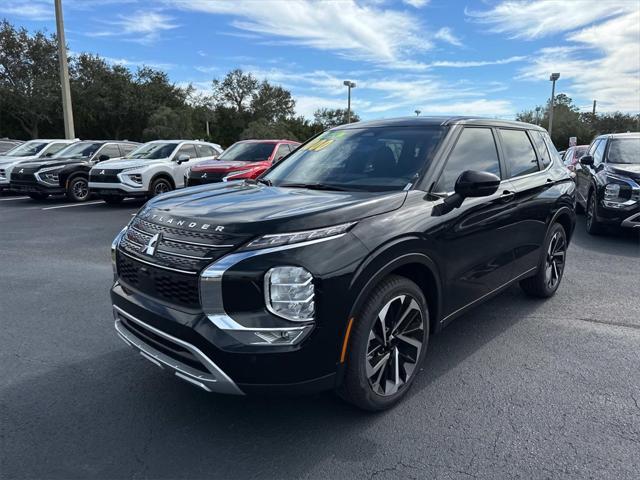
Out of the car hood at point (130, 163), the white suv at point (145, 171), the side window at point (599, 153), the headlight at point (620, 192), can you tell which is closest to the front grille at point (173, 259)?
the headlight at point (620, 192)

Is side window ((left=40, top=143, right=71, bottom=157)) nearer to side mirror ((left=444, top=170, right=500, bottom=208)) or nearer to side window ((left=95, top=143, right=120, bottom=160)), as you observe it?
side window ((left=95, top=143, right=120, bottom=160))

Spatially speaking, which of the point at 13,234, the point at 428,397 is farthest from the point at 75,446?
the point at 13,234

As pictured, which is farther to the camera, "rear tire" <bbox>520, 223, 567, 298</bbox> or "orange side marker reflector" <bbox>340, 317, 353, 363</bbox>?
"rear tire" <bbox>520, 223, 567, 298</bbox>

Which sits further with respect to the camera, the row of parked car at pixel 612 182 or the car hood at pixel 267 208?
the row of parked car at pixel 612 182

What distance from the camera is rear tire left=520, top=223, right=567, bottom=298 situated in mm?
4750

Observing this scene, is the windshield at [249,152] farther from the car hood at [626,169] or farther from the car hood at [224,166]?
the car hood at [626,169]

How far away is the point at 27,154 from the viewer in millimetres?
15211

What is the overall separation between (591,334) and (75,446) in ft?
13.1

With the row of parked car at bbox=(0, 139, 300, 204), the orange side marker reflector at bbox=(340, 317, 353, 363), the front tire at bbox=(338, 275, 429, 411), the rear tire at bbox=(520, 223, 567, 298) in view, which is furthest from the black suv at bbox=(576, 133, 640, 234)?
the orange side marker reflector at bbox=(340, 317, 353, 363)

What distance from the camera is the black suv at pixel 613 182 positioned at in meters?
7.36

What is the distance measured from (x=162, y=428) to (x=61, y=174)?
1255 cm

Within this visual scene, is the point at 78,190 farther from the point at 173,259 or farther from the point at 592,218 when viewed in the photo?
the point at 592,218

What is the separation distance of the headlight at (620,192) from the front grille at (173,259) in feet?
23.4

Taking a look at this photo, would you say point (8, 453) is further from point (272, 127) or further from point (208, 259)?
point (272, 127)
